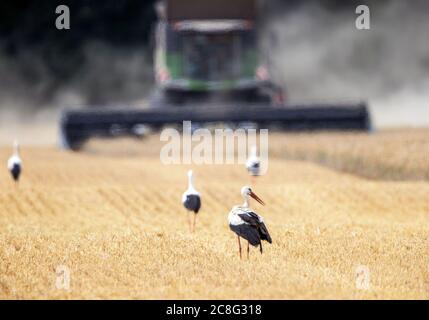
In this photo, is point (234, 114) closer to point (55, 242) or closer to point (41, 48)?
point (55, 242)

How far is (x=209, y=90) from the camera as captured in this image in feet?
115

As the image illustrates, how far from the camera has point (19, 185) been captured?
2353cm

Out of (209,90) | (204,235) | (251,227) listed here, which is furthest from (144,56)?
(251,227)

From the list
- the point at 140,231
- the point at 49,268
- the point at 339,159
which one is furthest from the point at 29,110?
the point at 49,268

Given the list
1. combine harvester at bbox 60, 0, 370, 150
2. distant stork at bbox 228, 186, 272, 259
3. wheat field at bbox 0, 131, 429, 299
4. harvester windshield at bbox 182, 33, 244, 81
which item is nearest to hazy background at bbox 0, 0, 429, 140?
combine harvester at bbox 60, 0, 370, 150

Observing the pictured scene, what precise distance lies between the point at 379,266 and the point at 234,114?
16942mm

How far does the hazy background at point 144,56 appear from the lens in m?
46.4

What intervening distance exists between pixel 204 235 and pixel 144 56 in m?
35.4

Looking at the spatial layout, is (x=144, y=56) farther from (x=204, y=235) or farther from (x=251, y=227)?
(x=251, y=227)

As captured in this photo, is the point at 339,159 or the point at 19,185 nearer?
the point at 19,185

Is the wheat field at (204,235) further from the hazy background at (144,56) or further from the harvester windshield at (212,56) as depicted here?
the hazy background at (144,56)

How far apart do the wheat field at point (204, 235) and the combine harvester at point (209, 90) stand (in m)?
2.53
